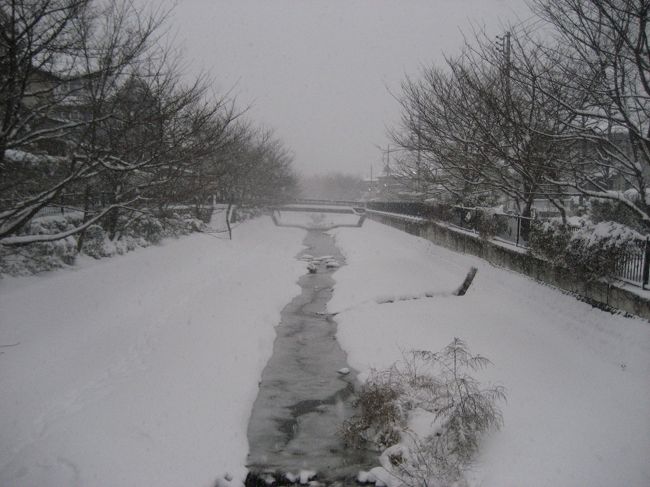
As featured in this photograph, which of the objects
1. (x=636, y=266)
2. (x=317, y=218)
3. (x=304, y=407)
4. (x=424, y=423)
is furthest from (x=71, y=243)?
(x=317, y=218)

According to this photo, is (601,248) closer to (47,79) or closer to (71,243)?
(47,79)

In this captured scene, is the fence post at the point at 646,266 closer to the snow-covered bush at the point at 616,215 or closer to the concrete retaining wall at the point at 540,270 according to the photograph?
the concrete retaining wall at the point at 540,270

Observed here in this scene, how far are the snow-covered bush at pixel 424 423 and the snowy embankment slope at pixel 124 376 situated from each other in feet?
6.68

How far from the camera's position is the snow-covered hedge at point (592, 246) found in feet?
28.1

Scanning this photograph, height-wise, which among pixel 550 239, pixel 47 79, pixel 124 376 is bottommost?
pixel 124 376

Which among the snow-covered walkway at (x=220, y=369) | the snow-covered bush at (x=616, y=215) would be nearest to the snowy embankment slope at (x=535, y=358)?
the snow-covered walkway at (x=220, y=369)

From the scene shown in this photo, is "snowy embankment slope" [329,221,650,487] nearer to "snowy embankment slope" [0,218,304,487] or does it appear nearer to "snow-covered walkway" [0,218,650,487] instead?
"snow-covered walkway" [0,218,650,487]

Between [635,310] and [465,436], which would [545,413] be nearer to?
[465,436]

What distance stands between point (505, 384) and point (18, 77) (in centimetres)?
905

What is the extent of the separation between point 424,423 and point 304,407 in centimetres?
210

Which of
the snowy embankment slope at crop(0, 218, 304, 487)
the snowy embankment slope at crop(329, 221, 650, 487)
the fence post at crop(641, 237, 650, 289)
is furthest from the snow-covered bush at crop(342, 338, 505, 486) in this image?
the fence post at crop(641, 237, 650, 289)

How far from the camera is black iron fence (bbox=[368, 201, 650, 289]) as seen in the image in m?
8.23

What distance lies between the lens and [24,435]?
5.77 meters

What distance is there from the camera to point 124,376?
779 centimetres
